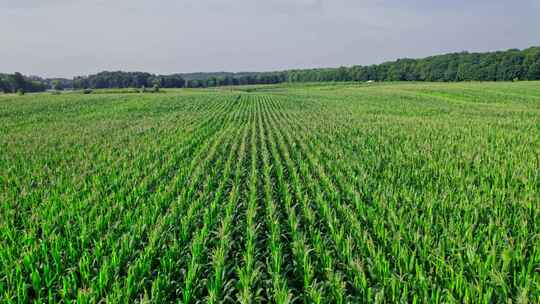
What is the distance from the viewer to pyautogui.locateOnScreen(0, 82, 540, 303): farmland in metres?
3.62

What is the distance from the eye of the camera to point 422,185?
24.4 ft

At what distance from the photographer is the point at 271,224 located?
5.11m

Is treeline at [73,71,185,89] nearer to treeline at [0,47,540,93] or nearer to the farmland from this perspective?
treeline at [0,47,540,93]

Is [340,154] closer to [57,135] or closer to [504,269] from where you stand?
[504,269]

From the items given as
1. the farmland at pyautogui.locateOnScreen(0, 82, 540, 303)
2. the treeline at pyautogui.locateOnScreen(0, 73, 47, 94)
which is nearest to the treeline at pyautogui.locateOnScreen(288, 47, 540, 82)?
the farmland at pyautogui.locateOnScreen(0, 82, 540, 303)

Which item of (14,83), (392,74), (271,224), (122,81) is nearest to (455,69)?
(392,74)

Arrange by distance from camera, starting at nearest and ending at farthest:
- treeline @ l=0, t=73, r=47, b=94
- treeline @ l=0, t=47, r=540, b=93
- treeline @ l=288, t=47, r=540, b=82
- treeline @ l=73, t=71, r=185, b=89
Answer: treeline @ l=288, t=47, r=540, b=82 < treeline @ l=0, t=47, r=540, b=93 < treeline @ l=0, t=73, r=47, b=94 < treeline @ l=73, t=71, r=185, b=89

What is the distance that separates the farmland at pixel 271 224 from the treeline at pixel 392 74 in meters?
97.3

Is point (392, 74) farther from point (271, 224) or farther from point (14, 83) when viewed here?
point (271, 224)

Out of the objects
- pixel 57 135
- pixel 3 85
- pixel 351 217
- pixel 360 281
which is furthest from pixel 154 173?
pixel 3 85

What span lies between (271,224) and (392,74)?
13077cm

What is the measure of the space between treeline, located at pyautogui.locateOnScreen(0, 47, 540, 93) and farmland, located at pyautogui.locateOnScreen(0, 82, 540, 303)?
97257mm

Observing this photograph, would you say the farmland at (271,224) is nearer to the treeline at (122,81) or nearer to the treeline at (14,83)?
the treeline at (14,83)

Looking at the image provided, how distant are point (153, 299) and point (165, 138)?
1238cm
